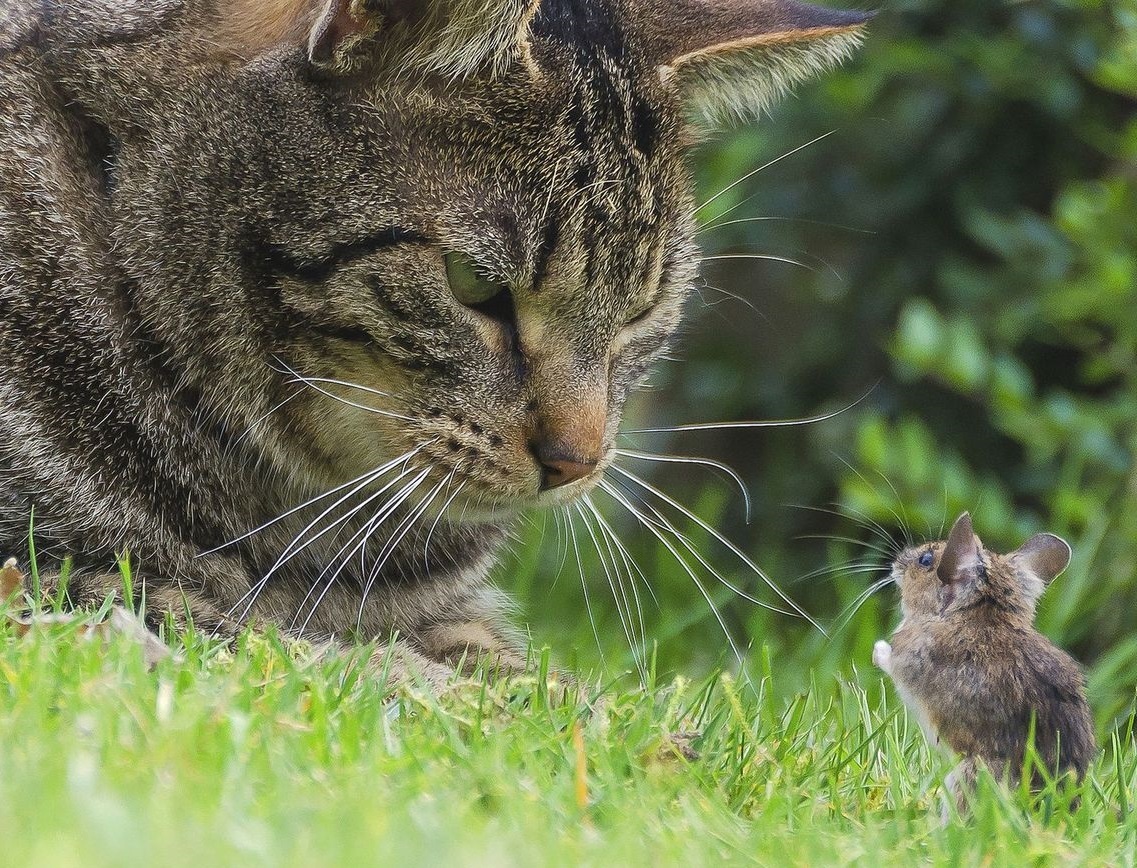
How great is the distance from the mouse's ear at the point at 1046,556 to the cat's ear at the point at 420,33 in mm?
1370

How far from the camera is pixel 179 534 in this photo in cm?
294

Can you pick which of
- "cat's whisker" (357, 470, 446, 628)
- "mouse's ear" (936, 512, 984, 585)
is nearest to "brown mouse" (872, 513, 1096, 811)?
"mouse's ear" (936, 512, 984, 585)

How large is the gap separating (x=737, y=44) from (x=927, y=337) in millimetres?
1155

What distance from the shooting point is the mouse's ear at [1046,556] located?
2803 mm

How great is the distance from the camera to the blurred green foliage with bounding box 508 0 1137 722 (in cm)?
405

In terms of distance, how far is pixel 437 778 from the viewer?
1894 millimetres

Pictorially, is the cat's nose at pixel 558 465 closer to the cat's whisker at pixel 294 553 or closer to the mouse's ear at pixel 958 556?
the cat's whisker at pixel 294 553

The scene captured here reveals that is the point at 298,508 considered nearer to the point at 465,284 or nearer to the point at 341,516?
the point at 341,516

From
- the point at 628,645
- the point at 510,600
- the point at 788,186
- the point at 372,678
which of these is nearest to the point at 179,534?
the point at 372,678

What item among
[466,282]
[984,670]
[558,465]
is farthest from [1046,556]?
[466,282]

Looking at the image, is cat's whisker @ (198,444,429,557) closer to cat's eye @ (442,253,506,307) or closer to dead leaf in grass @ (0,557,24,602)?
cat's eye @ (442,253,506,307)

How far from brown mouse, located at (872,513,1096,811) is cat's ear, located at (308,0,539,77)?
1.24m

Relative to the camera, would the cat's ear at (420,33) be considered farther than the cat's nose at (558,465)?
No

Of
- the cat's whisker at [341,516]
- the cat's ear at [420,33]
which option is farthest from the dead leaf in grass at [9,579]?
the cat's ear at [420,33]
